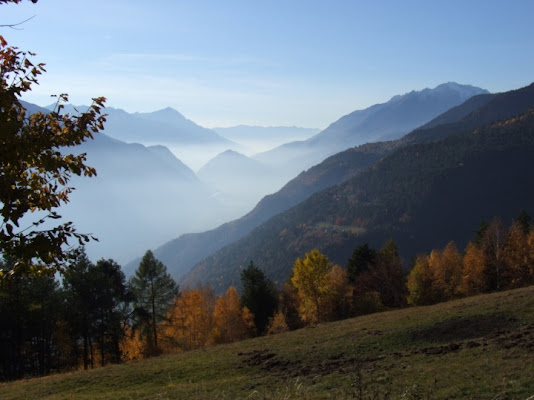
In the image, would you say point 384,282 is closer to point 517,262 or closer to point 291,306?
point 291,306

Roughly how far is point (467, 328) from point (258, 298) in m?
32.4

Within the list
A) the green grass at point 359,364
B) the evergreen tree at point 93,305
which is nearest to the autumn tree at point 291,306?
the evergreen tree at point 93,305

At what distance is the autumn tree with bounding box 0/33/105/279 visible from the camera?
615 centimetres

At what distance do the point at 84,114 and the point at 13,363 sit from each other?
Result: 35.5 m

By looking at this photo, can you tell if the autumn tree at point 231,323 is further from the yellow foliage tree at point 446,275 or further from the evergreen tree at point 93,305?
the yellow foliage tree at point 446,275

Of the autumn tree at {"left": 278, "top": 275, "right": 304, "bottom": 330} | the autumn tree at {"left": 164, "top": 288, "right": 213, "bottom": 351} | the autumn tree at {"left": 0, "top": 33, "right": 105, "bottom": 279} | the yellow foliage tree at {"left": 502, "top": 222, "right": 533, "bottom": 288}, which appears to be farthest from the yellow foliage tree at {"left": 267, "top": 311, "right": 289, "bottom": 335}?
the autumn tree at {"left": 0, "top": 33, "right": 105, "bottom": 279}

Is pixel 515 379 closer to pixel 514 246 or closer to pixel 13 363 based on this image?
pixel 13 363

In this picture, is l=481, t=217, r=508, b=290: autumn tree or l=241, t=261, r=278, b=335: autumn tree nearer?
l=481, t=217, r=508, b=290: autumn tree

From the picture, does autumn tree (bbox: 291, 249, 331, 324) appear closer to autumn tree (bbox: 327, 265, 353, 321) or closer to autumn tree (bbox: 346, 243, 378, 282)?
autumn tree (bbox: 327, 265, 353, 321)

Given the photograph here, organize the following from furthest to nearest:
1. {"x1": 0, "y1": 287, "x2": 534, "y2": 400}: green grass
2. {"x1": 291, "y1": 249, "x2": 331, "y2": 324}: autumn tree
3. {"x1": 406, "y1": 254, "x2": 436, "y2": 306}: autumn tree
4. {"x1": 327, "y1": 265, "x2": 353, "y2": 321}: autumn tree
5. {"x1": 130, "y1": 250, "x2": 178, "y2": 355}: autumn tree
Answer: {"x1": 327, "y1": 265, "x2": 353, "y2": 321}: autumn tree, {"x1": 406, "y1": 254, "x2": 436, "y2": 306}: autumn tree, {"x1": 291, "y1": 249, "x2": 331, "y2": 324}: autumn tree, {"x1": 130, "y1": 250, "x2": 178, "y2": 355}: autumn tree, {"x1": 0, "y1": 287, "x2": 534, "y2": 400}: green grass

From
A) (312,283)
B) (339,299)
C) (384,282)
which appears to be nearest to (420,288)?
(384,282)

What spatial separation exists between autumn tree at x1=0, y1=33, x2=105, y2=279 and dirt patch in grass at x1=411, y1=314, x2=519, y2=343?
22.2 m

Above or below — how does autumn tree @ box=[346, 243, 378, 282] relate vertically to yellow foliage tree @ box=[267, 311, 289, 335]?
above

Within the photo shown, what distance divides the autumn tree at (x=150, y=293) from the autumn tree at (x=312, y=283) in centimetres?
1907
